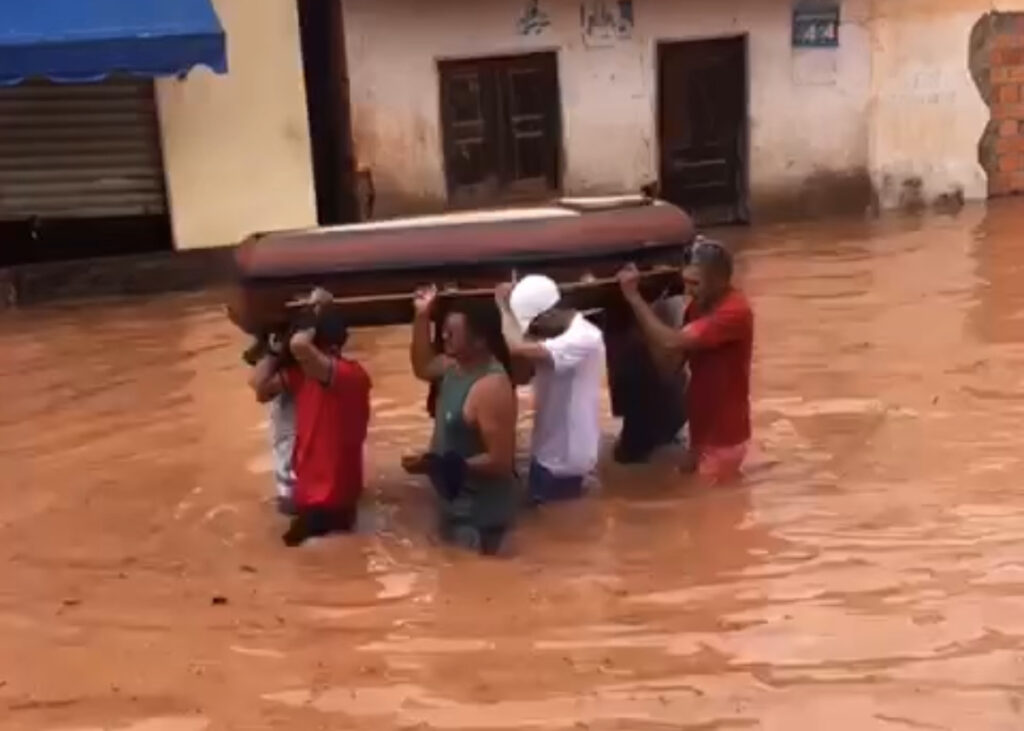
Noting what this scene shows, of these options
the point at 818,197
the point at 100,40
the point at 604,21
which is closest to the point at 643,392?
the point at 100,40

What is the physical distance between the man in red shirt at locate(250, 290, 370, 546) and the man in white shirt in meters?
0.72

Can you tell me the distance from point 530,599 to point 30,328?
6.73m

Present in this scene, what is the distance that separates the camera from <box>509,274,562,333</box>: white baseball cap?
725 centimetres

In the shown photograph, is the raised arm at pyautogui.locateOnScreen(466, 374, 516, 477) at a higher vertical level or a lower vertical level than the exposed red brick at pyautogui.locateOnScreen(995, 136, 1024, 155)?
lower

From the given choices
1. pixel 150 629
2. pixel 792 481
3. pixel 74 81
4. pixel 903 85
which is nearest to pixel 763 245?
pixel 903 85

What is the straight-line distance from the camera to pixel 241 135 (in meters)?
13.8

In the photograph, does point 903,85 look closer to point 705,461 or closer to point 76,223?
point 76,223

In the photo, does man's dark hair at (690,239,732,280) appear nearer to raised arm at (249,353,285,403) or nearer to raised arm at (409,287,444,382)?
raised arm at (409,287,444,382)

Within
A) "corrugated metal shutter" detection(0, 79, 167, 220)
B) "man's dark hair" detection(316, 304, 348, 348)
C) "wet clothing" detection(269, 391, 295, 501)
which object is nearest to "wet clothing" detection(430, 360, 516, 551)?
"man's dark hair" detection(316, 304, 348, 348)

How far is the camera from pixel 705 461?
7797mm

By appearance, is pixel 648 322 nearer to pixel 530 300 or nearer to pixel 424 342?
pixel 530 300

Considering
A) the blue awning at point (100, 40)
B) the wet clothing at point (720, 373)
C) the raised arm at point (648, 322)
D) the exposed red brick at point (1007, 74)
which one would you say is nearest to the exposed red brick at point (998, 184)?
the exposed red brick at point (1007, 74)

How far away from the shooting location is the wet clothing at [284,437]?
7.39m

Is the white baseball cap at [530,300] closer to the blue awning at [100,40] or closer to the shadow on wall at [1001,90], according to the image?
the blue awning at [100,40]
